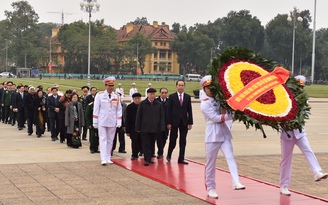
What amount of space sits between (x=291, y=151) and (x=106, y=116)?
502cm

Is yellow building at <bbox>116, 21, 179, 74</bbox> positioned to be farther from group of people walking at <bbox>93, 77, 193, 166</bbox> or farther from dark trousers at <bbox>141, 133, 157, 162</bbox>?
dark trousers at <bbox>141, 133, 157, 162</bbox>

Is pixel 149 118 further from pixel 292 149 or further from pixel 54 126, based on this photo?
pixel 54 126

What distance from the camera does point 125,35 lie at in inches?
5448

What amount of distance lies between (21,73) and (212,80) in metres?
106

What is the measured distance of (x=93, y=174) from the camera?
448 inches

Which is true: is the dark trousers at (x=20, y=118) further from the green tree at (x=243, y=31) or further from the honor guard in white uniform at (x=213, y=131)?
the green tree at (x=243, y=31)

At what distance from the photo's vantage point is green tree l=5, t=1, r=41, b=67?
12394cm

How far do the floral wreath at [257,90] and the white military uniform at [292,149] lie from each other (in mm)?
440

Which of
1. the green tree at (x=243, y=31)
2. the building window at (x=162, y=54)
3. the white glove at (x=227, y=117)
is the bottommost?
the white glove at (x=227, y=117)

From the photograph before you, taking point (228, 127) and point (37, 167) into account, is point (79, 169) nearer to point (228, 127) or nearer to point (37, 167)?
point (37, 167)

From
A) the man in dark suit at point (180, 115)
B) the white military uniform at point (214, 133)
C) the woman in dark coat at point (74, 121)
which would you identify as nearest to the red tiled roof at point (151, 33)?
the woman in dark coat at point (74, 121)

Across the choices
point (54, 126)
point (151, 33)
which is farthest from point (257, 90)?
point (151, 33)

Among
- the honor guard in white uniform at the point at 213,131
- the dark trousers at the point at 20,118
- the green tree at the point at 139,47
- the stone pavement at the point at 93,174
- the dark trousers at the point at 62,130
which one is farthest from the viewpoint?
the green tree at the point at 139,47

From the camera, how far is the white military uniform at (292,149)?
29.6ft
